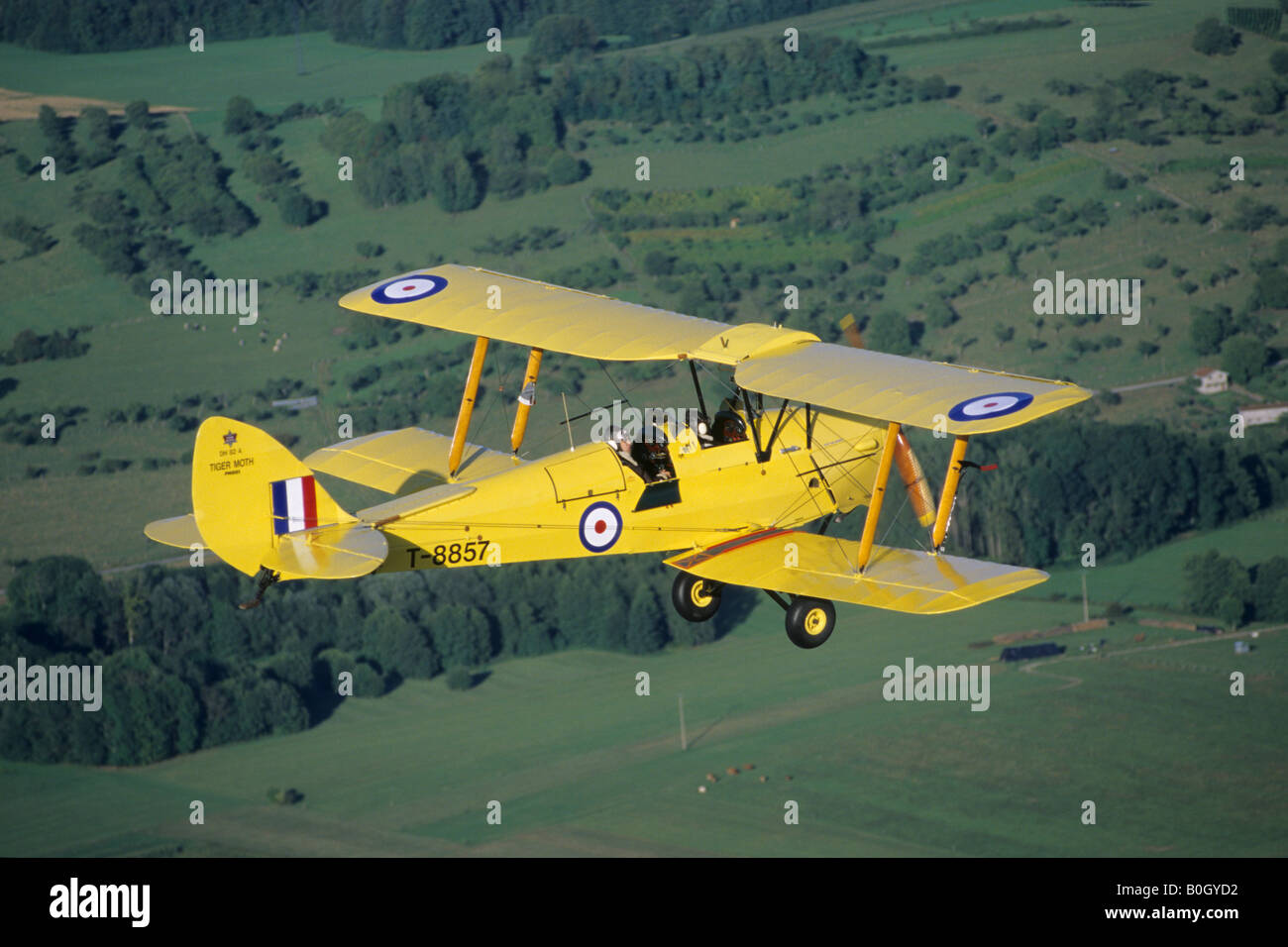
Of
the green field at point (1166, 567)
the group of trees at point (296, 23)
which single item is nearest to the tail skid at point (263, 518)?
the green field at point (1166, 567)

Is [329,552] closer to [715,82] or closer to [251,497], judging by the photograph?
[251,497]

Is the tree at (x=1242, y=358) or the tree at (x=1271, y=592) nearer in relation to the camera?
the tree at (x=1271, y=592)

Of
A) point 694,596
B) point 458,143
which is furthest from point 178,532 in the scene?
point 458,143

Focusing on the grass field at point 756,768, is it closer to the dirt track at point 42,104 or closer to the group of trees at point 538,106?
the group of trees at point 538,106

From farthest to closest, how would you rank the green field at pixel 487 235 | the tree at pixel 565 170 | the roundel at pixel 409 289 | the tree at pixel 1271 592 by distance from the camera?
1. the tree at pixel 565 170
2. the green field at pixel 487 235
3. the tree at pixel 1271 592
4. the roundel at pixel 409 289

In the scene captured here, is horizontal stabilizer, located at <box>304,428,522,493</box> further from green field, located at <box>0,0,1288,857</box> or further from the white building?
the white building

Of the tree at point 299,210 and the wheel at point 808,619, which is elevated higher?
the tree at point 299,210

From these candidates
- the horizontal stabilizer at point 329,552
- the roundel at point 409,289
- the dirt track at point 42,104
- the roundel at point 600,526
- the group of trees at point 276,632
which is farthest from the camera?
the dirt track at point 42,104
